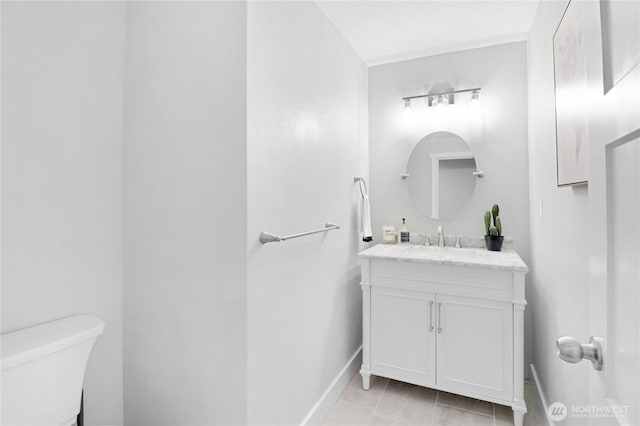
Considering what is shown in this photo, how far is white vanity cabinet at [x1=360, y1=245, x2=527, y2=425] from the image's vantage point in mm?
1801

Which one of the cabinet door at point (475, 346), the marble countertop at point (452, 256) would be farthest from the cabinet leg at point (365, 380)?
the marble countertop at point (452, 256)

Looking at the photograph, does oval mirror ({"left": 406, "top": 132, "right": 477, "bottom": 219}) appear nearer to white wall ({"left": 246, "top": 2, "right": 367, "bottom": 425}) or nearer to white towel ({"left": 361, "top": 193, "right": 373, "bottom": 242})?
white towel ({"left": 361, "top": 193, "right": 373, "bottom": 242})

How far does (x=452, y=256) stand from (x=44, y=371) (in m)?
2.01

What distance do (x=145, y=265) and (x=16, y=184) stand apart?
1.82 feet

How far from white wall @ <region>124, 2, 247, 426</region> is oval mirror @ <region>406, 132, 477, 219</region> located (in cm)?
168

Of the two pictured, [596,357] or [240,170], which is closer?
[596,357]

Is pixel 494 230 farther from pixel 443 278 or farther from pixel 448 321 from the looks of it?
pixel 448 321

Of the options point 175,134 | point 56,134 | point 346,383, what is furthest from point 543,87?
point 56,134

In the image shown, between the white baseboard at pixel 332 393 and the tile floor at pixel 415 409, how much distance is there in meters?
0.04

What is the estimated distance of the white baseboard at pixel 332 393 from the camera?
1.75 meters

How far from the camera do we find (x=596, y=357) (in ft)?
2.05

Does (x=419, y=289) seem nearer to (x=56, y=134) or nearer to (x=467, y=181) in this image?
(x=467, y=181)

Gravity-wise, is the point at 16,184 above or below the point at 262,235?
above

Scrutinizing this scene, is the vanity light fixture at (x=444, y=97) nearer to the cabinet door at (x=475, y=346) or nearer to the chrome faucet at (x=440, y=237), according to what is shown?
the chrome faucet at (x=440, y=237)
